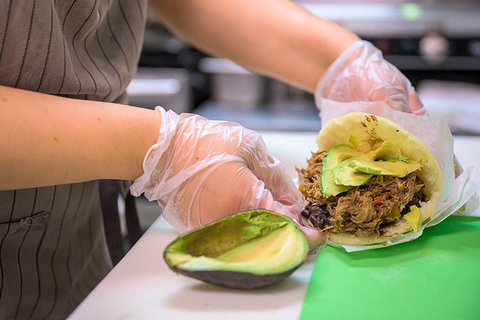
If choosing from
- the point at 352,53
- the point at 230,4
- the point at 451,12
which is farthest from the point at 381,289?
the point at 451,12

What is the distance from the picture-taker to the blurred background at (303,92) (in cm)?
302

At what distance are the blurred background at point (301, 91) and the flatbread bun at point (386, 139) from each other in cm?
191

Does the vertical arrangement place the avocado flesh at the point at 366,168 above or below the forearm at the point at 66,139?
below

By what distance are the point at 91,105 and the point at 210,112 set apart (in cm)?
234

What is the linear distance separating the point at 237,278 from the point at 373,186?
1.14 ft

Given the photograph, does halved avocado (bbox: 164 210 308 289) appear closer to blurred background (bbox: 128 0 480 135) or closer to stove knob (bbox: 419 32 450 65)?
blurred background (bbox: 128 0 480 135)

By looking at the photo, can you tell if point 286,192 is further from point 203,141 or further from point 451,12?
point 451,12

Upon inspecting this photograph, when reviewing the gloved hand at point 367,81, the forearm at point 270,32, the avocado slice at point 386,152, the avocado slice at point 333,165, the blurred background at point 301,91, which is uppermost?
the forearm at point 270,32

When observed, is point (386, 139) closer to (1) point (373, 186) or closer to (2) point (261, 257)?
(1) point (373, 186)

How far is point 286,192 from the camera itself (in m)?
1.04

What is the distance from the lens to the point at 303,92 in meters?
3.25

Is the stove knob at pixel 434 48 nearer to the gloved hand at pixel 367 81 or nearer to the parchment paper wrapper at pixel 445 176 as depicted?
the gloved hand at pixel 367 81

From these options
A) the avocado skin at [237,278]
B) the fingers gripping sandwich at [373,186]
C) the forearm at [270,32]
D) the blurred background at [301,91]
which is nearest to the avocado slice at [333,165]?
the fingers gripping sandwich at [373,186]

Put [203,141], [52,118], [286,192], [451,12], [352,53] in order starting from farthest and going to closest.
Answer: [451,12]
[352,53]
[286,192]
[203,141]
[52,118]
